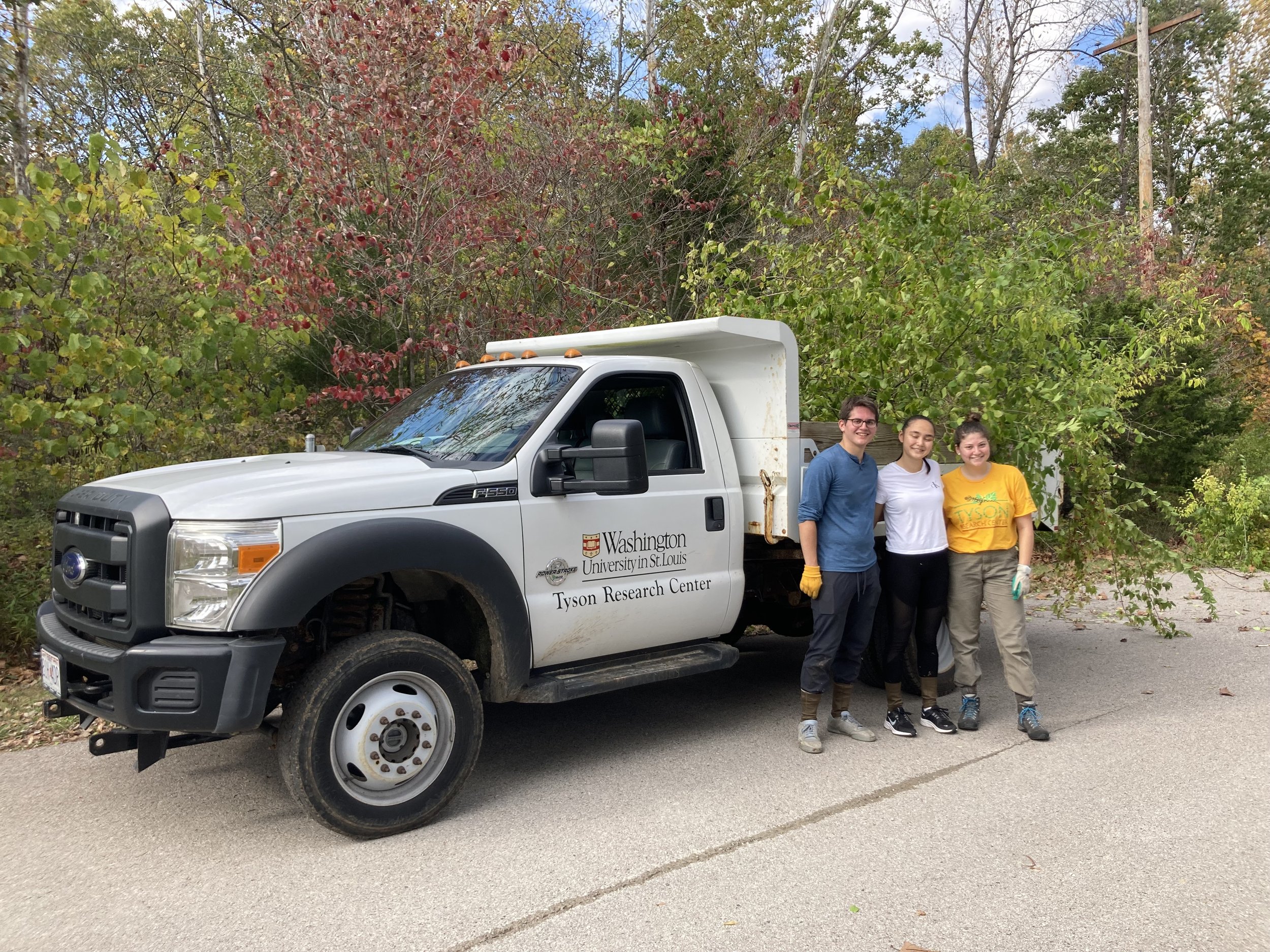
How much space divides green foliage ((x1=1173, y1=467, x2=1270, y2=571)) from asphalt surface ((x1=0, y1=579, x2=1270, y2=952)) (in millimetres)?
6922

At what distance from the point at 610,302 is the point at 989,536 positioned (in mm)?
5846

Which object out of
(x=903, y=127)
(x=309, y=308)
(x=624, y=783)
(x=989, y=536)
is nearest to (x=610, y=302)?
(x=309, y=308)

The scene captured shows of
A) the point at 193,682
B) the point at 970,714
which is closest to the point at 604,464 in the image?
the point at 193,682

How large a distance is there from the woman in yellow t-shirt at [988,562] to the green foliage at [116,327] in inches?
209

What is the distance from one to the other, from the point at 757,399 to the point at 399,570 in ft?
7.90

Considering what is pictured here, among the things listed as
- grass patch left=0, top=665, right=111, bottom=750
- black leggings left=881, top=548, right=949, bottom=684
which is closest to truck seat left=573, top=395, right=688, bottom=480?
black leggings left=881, top=548, right=949, bottom=684

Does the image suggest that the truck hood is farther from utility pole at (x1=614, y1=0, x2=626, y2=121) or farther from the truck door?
utility pole at (x1=614, y1=0, x2=626, y2=121)

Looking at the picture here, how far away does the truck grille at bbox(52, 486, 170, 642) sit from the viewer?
4.20 meters

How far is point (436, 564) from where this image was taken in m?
4.61

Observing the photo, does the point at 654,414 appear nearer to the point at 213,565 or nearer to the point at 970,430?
the point at 970,430

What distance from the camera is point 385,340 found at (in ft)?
35.6

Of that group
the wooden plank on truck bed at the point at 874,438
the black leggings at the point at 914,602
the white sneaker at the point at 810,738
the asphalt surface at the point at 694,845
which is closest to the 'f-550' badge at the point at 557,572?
the asphalt surface at the point at 694,845

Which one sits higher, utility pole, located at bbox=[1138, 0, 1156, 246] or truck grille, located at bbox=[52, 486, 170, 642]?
utility pole, located at bbox=[1138, 0, 1156, 246]

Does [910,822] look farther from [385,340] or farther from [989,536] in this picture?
[385,340]
